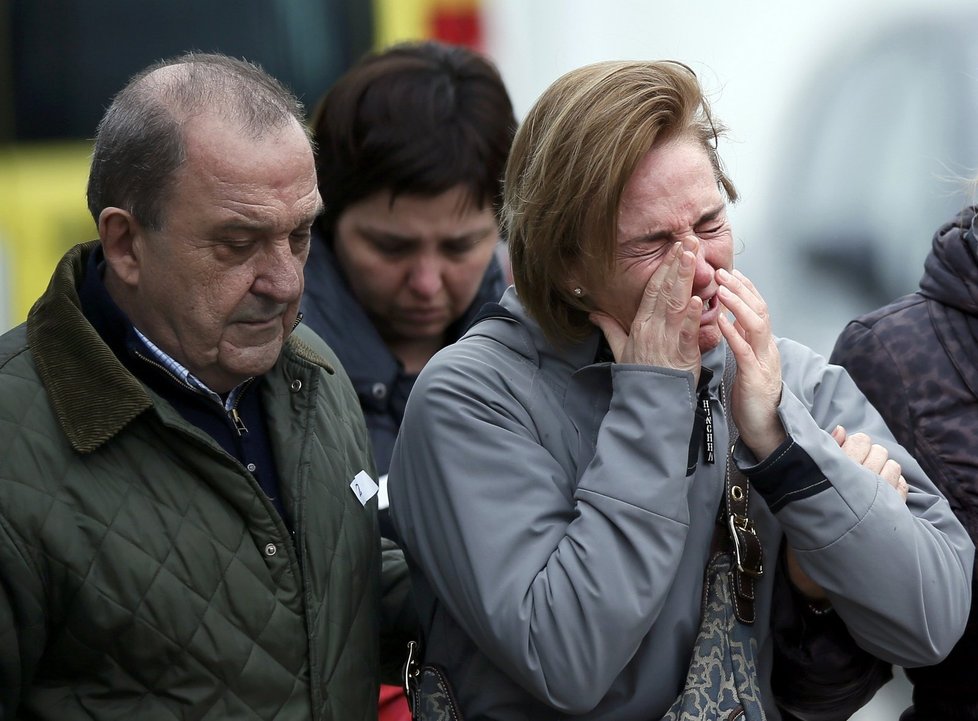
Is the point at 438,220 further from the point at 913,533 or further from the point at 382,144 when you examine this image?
the point at 913,533

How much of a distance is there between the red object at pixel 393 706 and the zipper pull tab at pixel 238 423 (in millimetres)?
749

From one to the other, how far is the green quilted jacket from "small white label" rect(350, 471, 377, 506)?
0.30ft

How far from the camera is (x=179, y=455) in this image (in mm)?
2100

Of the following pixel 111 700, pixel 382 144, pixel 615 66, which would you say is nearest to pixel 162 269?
pixel 111 700

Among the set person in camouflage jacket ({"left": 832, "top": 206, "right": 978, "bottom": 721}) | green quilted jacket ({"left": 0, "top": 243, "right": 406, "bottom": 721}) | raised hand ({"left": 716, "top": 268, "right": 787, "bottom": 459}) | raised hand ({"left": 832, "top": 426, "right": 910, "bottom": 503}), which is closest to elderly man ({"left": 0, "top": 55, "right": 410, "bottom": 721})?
green quilted jacket ({"left": 0, "top": 243, "right": 406, "bottom": 721})

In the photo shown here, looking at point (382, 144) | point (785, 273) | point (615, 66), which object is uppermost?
point (615, 66)

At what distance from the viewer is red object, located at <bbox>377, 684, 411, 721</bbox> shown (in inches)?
108

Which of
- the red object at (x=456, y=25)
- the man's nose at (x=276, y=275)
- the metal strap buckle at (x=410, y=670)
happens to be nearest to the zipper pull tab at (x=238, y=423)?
the man's nose at (x=276, y=275)

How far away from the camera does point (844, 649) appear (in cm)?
219

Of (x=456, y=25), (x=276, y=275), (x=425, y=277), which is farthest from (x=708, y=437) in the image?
(x=456, y=25)

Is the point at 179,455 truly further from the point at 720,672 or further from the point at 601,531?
the point at 720,672

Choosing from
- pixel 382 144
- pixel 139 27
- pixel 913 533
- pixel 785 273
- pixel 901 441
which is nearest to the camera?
pixel 913 533

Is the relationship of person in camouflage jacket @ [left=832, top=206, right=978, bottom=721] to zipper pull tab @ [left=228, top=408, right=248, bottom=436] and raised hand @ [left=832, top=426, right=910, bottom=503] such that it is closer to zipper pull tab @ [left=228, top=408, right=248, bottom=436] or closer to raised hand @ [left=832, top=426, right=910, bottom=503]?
raised hand @ [left=832, top=426, right=910, bottom=503]

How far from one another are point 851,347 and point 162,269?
119 cm
